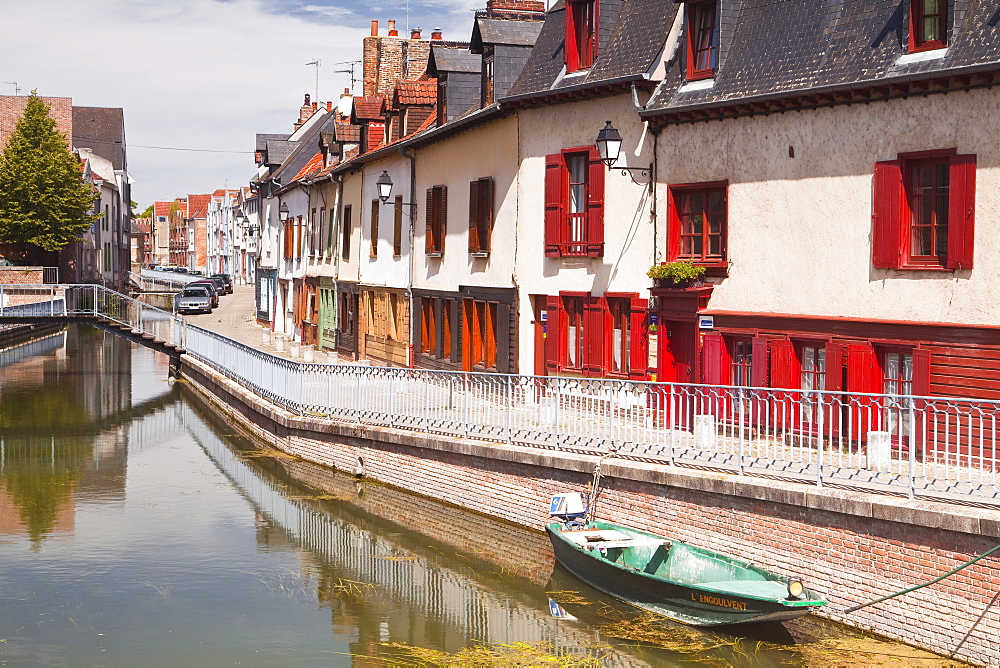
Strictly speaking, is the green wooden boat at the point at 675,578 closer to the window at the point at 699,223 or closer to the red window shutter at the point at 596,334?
the window at the point at 699,223

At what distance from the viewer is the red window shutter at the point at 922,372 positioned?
15.9m

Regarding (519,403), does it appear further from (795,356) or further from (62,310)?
(62,310)

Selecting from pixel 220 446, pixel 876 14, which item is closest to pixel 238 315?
pixel 220 446

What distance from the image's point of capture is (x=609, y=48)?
856 inches

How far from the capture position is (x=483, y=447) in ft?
61.2

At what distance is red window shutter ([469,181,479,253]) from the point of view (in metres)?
26.1

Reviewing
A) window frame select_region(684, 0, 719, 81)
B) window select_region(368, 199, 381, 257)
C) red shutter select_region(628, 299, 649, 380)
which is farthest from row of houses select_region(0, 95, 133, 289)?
window frame select_region(684, 0, 719, 81)

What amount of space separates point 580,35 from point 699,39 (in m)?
3.25

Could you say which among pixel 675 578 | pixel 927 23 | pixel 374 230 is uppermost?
pixel 927 23

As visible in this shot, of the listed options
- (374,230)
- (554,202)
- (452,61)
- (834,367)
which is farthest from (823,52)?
(374,230)

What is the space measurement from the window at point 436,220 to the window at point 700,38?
9848 millimetres

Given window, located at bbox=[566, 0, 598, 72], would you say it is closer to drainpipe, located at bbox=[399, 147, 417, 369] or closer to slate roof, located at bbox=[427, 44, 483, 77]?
slate roof, located at bbox=[427, 44, 483, 77]

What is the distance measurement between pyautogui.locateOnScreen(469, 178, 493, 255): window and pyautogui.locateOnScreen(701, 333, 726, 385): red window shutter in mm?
7456

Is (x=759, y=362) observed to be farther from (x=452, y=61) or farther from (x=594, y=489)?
(x=452, y=61)
